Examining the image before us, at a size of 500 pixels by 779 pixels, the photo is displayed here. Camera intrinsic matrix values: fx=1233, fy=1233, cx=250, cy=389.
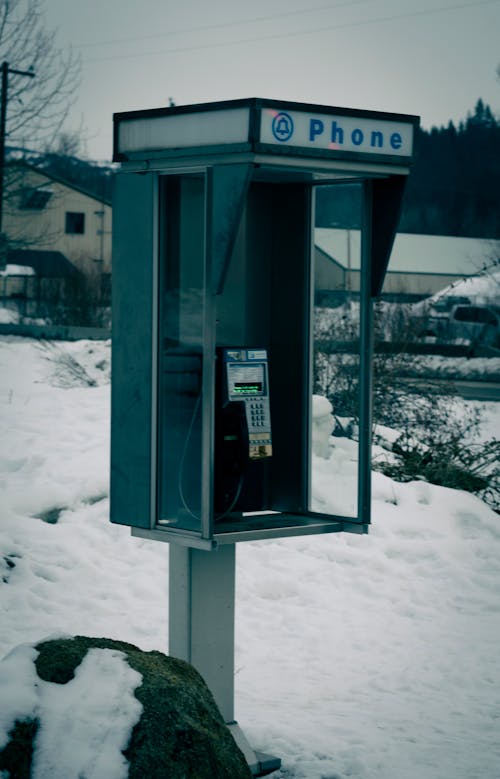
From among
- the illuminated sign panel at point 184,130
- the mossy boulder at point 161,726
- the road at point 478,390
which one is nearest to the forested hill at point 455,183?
the road at point 478,390

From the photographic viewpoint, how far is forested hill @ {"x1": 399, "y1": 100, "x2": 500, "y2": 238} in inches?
2618

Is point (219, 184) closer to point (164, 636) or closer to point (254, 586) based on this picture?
point (164, 636)

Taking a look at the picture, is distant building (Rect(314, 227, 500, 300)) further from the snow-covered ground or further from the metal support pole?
the metal support pole

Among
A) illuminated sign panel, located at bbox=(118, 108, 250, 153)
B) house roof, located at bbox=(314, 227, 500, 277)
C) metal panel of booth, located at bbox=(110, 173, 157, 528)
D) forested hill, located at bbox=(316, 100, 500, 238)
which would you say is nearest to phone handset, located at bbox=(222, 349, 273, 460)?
metal panel of booth, located at bbox=(110, 173, 157, 528)

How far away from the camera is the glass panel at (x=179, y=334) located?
5.07m

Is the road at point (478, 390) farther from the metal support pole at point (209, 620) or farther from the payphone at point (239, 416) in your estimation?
the metal support pole at point (209, 620)

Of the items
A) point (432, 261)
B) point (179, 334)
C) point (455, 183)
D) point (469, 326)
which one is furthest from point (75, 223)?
point (179, 334)

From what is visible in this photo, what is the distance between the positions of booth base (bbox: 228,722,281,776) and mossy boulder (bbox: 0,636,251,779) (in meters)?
0.94

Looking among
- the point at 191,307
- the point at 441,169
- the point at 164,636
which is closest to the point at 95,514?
the point at 164,636

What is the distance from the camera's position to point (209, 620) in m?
5.10

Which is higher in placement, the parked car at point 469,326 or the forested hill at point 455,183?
the forested hill at point 455,183

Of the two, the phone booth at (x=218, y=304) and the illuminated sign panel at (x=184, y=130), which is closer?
the illuminated sign panel at (x=184, y=130)

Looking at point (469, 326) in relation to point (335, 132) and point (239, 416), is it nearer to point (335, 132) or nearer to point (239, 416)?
point (239, 416)

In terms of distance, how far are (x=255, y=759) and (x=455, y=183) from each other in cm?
6605
